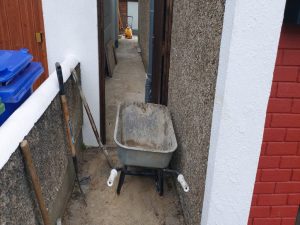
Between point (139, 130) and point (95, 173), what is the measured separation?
0.83 metres

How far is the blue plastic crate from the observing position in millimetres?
2490

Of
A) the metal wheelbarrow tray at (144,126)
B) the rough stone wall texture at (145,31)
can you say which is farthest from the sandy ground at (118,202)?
the rough stone wall texture at (145,31)

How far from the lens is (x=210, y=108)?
2412 mm

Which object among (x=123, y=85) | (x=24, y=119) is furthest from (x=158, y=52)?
(x=24, y=119)

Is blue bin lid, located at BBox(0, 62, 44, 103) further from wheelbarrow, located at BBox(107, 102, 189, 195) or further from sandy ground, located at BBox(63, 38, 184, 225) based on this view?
sandy ground, located at BBox(63, 38, 184, 225)

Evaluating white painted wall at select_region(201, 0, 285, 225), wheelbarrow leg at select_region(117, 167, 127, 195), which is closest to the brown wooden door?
wheelbarrow leg at select_region(117, 167, 127, 195)

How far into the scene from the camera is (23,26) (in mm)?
4402

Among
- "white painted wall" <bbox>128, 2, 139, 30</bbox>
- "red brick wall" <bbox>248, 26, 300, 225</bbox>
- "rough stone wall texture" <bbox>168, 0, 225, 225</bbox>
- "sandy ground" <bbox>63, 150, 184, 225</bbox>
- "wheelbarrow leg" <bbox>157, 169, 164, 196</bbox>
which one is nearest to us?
"red brick wall" <bbox>248, 26, 300, 225</bbox>

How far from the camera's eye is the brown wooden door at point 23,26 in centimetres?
429

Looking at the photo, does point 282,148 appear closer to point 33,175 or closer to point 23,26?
point 33,175

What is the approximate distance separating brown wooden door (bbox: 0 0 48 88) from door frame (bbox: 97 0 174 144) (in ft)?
2.57

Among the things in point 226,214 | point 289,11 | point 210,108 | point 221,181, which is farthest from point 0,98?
point 289,11

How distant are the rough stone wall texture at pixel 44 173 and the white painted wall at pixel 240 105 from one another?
4.28 ft

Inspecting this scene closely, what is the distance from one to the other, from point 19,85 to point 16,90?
97mm
